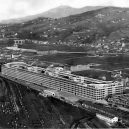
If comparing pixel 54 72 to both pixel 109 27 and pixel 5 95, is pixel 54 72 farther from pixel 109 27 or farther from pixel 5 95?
pixel 109 27

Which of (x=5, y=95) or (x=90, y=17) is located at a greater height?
(x=90, y=17)

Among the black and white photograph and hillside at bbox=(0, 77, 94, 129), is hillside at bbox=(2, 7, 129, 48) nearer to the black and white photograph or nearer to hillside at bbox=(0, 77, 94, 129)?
the black and white photograph

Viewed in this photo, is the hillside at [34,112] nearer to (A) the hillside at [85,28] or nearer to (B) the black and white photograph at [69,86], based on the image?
(B) the black and white photograph at [69,86]

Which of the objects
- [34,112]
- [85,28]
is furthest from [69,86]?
[85,28]

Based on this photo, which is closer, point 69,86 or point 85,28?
point 69,86

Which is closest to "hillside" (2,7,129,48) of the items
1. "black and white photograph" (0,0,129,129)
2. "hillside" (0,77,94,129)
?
"black and white photograph" (0,0,129,129)

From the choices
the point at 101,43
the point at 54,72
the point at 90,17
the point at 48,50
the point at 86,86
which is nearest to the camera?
the point at 86,86

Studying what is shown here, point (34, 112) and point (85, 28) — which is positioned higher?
point (85, 28)

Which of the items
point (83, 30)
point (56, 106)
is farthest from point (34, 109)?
point (83, 30)

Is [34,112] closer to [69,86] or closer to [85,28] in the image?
[69,86]
